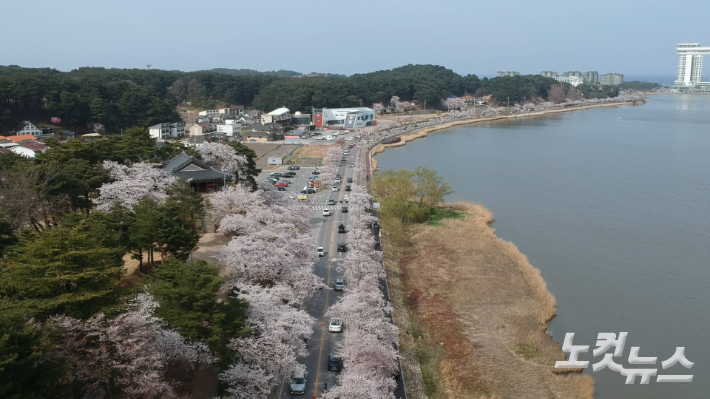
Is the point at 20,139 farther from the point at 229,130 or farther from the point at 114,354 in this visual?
the point at 114,354

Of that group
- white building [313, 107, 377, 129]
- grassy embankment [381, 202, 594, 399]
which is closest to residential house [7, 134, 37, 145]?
grassy embankment [381, 202, 594, 399]

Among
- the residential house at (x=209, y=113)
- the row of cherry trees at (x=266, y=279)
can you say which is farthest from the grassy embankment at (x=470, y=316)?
the residential house at (x=209, y=113)

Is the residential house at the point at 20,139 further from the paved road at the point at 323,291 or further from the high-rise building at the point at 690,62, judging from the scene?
the high-rise building at the point at 690,62

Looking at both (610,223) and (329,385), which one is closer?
(329,385)

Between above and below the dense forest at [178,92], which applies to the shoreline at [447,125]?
below

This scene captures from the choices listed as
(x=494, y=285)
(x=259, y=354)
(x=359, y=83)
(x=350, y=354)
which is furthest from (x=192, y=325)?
(x=359, y=83)

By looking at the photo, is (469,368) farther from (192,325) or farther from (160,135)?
(160,135)

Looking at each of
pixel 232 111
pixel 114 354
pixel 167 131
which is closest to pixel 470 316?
pixel 114 354

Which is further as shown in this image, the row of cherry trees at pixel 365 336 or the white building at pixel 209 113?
the white building at pixel 209 113
